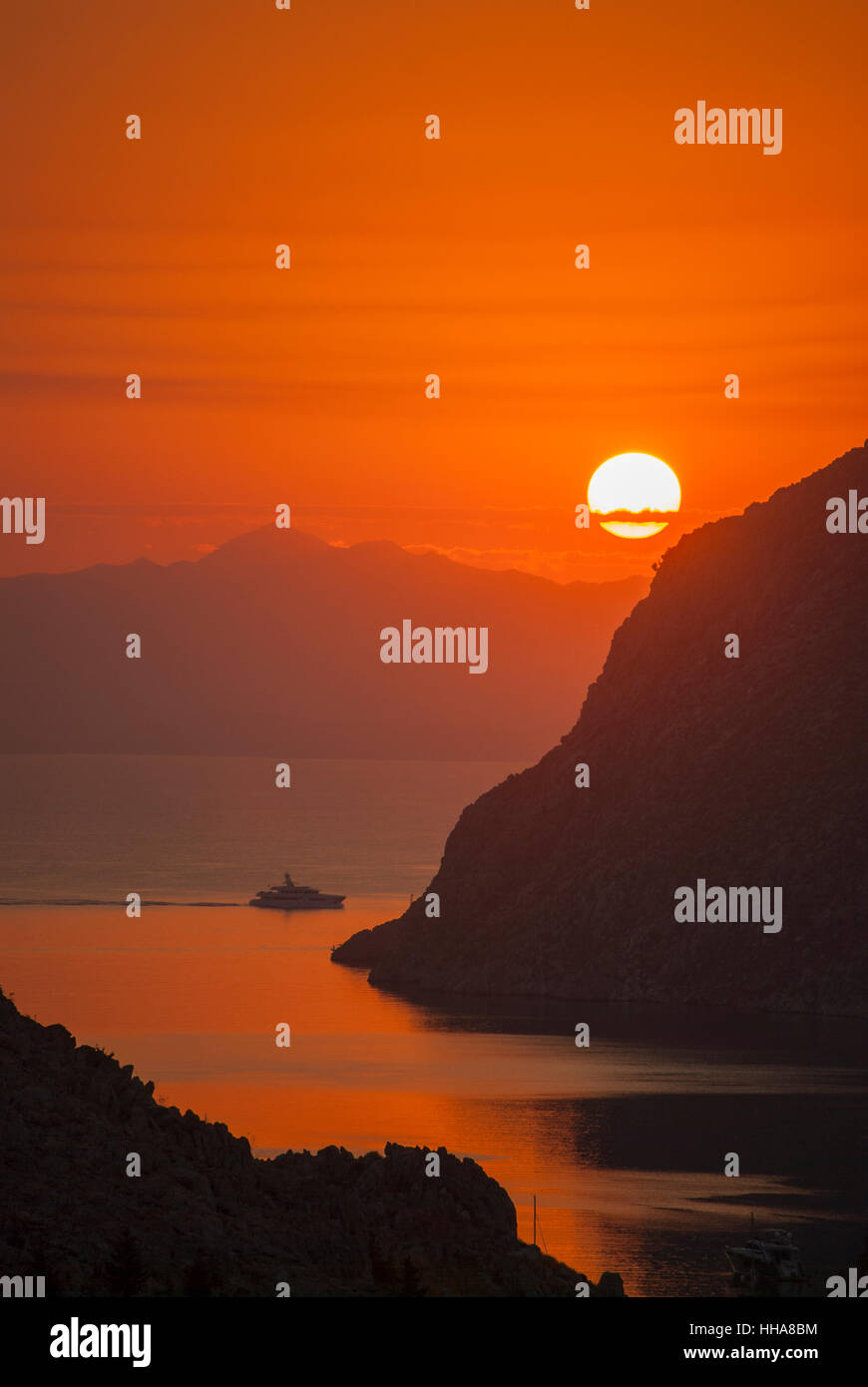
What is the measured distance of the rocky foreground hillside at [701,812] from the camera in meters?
145

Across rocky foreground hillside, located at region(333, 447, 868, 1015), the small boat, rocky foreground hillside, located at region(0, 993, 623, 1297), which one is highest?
rocky foreground hillside, located at region(333, 447, 868, 1015)

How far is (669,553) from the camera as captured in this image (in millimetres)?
173125

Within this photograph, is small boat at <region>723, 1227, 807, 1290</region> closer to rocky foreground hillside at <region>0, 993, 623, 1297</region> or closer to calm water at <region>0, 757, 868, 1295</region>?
calm water at <region>0, 757, 868, 1295</region>

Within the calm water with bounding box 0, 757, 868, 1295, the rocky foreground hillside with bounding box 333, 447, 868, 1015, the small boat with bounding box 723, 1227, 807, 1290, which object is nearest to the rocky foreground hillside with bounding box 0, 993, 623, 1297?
the small boat with bounding box 723, 1227, 807, 1290

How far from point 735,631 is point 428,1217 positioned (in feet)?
368

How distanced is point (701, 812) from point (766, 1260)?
292 feet

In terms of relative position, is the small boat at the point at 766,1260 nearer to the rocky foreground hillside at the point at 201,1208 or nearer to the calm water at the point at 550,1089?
the calm water at the point at 550,1089

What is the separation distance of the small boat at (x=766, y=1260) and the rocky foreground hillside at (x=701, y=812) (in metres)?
71.3

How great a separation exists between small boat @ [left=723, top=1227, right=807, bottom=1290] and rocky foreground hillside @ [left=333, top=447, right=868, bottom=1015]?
71251mm

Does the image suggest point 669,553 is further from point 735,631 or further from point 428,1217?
point 428,1217

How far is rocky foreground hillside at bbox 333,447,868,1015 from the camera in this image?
144750mm

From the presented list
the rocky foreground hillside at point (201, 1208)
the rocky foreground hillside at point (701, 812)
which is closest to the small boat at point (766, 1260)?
the rocky foreground hillside at point (201, 1208)

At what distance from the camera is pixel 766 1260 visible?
6500 centimetres
